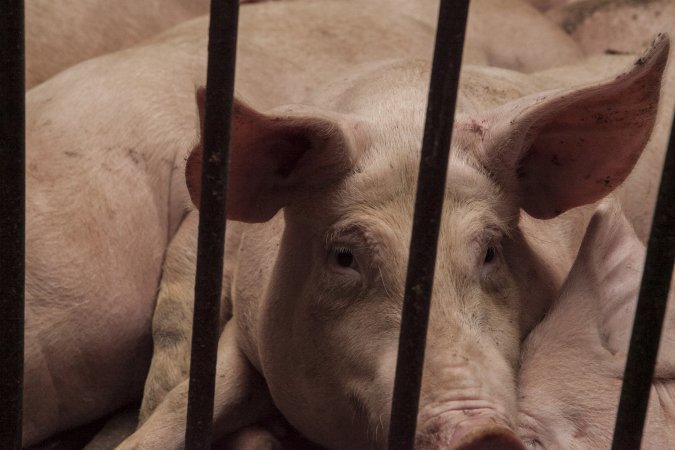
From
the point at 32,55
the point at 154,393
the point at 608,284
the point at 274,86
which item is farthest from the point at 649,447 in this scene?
the point at 32,55

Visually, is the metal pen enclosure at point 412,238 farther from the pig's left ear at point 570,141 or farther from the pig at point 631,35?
the pig at point 631,35

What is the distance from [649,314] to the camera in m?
1.32

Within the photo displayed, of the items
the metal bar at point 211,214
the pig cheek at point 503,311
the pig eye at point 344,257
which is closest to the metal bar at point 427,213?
the metal bar at point 211,214

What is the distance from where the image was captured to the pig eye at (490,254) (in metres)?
1.99

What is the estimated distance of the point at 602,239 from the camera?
2.19m

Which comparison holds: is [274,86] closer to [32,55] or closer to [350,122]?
[32,55]

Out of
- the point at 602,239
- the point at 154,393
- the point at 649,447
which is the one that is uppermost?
the point at 602,239

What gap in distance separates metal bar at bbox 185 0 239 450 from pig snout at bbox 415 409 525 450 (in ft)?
1.15

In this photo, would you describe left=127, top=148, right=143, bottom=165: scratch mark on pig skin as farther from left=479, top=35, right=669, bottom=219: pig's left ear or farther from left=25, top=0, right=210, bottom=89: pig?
left=479, top=35, right=669, bottom=219: pig's left ear

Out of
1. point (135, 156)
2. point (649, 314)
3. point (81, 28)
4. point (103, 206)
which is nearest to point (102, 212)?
point (103, 206)

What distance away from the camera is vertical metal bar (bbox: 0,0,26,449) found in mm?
1353

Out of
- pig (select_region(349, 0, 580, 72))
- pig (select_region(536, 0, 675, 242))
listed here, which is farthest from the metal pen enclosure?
pig (select_region(349, 0, 580, 72))

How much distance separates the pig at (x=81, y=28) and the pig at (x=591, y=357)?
→ 2.20 metres

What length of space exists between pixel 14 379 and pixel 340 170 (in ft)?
2.62
